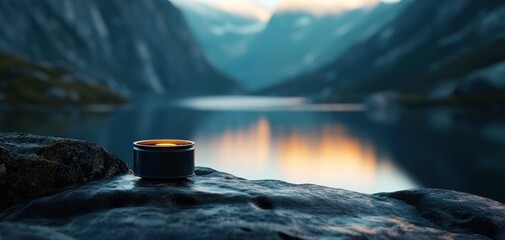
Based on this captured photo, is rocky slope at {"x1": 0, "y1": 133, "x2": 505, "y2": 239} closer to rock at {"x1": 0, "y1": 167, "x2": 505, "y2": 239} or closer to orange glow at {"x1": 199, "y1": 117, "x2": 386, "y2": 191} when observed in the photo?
rock at {"x1": 0, "y1": 167, "x2": 505, "y2": 239}

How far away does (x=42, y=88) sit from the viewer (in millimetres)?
161375

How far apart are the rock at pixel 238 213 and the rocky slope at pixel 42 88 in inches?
5811

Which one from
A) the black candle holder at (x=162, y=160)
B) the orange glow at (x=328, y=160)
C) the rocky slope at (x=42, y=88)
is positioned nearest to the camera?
the black candle holder at (x=162, y=160)

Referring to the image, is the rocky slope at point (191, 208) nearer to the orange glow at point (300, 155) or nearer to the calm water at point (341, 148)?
the calm water at point (341, 148)

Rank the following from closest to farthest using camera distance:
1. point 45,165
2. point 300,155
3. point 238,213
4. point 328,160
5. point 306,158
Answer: point 238,213 → point 45,165 → point 328,160 → point 306,158 → point 300,155

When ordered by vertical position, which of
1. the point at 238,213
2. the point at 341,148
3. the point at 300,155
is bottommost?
the point at 300,155

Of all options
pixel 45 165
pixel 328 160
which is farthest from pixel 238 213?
pixel 328 160

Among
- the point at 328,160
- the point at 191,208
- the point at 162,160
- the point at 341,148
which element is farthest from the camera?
the point at 341,148

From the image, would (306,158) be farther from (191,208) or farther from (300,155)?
(191,208)

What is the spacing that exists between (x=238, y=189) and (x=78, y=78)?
652 ft

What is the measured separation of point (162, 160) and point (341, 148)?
6879 centimetres

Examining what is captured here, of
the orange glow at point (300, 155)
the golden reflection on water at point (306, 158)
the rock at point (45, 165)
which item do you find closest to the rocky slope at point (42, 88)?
the orange glow at point (300, 155)

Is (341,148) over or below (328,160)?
over

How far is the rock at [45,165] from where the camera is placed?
30.6ft
